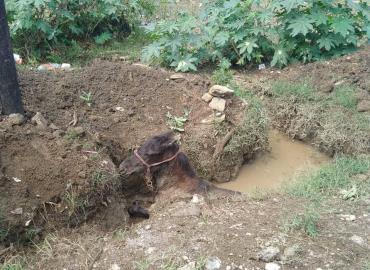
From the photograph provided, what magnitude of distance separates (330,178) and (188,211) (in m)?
1.39

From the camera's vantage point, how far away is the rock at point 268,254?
120 inches

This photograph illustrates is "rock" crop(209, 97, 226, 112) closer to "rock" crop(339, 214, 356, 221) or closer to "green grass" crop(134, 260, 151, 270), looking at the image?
"rock" crop(339, 214, 356, 221)

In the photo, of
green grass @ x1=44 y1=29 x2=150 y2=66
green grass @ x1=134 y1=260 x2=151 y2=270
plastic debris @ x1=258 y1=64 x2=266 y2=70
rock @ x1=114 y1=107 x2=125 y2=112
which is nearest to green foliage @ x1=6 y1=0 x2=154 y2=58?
green grass @ x1=44 y1=29 x2=150 y2=66

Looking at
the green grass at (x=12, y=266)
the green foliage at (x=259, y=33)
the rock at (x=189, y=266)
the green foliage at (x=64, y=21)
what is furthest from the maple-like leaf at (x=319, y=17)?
the green grass at (x=12, y=266)

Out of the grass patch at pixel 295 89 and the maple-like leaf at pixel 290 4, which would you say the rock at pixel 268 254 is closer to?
the grass patch at pixel 295 89

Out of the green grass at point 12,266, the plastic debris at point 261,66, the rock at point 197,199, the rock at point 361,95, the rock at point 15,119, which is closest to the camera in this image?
the green grass at point 12,266

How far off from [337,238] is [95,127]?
2.22 metres

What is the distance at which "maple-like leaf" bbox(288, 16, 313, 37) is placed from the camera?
5531 mm

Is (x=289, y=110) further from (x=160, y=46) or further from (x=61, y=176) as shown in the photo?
(x=61, y=176)

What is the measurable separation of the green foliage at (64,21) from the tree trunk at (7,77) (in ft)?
6.39

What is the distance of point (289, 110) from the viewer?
5.24 m

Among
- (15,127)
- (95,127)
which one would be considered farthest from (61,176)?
(95,127)

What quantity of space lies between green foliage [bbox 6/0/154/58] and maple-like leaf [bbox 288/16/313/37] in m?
2.08

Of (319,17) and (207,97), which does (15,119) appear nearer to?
(207,97)
